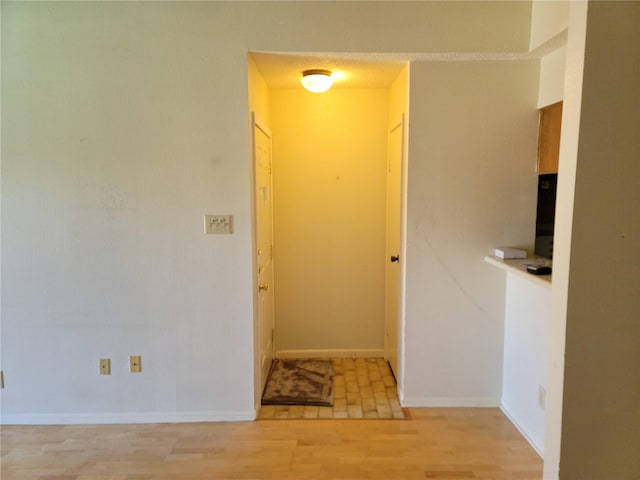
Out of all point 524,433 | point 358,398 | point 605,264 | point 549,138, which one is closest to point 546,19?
point 549,138

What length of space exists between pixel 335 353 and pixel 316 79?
7.19ft

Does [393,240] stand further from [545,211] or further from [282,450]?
[282,450]

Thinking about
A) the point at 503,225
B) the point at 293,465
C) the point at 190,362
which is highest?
the point at 503,225

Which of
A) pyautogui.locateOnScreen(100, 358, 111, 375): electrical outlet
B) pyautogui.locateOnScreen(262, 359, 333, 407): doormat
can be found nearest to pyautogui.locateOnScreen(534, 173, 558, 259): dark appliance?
pyautogui.locateOnScreen(262, 359, 333, 407): doormat

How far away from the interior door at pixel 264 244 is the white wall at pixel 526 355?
160 cm

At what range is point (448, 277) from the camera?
2.47m

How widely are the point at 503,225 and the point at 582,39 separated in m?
1.35

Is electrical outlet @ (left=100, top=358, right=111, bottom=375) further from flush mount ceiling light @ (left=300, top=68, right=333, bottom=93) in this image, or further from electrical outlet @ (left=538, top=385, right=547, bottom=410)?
electrical outlet @ (left=538, top=385, right=547, bottom=410)

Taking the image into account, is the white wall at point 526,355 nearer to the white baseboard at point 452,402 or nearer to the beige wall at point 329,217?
the white baseboard at point 452,402

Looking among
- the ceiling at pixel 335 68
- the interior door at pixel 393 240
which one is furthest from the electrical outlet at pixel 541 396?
the ceiling at pixel 335 68

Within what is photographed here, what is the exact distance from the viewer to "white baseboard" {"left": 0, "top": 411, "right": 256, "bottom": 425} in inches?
94.1

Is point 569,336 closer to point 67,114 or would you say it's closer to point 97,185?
point 97,185

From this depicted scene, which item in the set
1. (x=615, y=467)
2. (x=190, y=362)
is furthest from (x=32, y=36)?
(x=615, y=467)

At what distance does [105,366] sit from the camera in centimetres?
237
